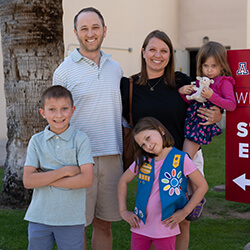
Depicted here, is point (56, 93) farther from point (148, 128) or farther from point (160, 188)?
point (160, 188)

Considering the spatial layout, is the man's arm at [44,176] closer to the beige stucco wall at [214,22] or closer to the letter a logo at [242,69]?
the letter a logo at [242,69]

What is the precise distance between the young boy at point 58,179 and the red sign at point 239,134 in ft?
5.17

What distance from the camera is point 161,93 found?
3008 millimetres

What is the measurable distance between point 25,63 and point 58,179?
102 inches

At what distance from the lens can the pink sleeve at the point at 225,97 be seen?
2938mm

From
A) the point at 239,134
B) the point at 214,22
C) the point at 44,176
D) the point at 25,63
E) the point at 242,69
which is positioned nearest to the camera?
the point at 44,176

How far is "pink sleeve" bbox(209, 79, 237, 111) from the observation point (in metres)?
2.94

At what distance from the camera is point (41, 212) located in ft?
8.55

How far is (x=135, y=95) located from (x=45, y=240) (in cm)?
125

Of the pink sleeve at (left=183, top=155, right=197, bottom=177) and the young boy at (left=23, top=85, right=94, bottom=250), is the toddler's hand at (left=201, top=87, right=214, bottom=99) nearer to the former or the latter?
the pink sleeve at (left=183, top=155, right=197, bottom=177)

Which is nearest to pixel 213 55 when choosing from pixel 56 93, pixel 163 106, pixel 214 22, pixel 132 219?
pixel 163 106

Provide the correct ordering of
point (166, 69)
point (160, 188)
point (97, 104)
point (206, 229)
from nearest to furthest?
point (160, 188), point (97, 104), point (166, 69), point (206, 229)

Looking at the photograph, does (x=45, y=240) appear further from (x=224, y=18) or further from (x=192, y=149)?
(x=224, y=18)

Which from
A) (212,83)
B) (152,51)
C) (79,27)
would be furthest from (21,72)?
(212,83)
